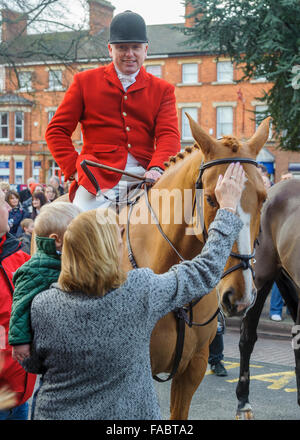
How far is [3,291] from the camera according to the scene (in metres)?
3.17

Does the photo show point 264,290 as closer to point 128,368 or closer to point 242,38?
point 128,368

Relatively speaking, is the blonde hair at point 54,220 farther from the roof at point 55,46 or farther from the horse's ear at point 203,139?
the roof at point 55,46

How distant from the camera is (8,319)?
3.14 meters

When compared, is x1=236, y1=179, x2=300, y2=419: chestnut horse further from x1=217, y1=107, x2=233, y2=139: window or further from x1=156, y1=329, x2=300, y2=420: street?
x1=217, y1=107, x2=233, y2=139: window

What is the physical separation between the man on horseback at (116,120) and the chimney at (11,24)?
14440 mm

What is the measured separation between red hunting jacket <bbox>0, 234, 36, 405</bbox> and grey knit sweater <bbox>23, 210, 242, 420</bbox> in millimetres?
643

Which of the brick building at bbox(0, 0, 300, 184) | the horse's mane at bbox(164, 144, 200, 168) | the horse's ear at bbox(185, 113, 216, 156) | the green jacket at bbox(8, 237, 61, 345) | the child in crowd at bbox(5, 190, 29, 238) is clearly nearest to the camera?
the green jacket at bbox(8, 237, 61, 345)

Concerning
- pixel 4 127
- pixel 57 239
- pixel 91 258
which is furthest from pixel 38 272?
pixel 4 127

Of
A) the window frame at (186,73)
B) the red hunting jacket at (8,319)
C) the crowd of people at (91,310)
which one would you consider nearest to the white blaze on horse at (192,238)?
the crowd of people at (91,310)

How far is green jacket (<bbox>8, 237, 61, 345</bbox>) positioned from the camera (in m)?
2.47

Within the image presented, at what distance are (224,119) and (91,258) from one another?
35589 mm

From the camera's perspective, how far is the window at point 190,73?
124 ft

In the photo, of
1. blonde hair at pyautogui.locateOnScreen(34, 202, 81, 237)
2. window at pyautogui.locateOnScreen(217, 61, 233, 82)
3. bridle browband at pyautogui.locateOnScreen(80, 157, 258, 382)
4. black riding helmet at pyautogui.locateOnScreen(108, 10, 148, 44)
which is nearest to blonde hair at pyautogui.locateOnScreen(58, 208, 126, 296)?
blonde hair at pyautogui.locateOnScreen(34, 202, 81, 237)

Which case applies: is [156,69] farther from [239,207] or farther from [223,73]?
[239,207]
